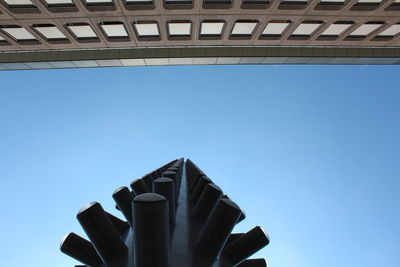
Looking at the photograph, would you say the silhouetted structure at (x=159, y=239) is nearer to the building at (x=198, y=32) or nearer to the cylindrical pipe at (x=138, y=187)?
the cylindrical pipe at (x=138, y=187)

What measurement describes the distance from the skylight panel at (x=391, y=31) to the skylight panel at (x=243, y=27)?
32.6 feet

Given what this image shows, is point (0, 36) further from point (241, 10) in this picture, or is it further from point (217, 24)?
point (241, 10)

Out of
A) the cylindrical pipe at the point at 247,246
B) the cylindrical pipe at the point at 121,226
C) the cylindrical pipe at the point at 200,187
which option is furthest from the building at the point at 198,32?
the cylindrical pipe at the point at 247,246

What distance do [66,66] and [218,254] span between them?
28146 mm

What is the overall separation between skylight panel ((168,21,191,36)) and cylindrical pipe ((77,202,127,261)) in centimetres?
1930

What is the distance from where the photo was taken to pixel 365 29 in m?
21.2

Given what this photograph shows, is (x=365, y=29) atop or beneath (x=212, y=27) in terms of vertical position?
beneath

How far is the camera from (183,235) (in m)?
3.34

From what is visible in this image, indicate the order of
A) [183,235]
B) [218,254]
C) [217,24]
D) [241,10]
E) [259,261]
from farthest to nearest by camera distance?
1. [217,24]
2. [241,10]
3. [259,261]
4. [183,235]
5. [218,254]

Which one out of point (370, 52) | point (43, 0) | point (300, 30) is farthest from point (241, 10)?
point (370, 52)

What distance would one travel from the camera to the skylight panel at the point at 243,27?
65.9 feet

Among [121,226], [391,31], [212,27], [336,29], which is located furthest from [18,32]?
[391,31]

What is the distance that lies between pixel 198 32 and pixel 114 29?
19.5 feet

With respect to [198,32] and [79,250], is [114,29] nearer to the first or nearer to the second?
[198,32]
